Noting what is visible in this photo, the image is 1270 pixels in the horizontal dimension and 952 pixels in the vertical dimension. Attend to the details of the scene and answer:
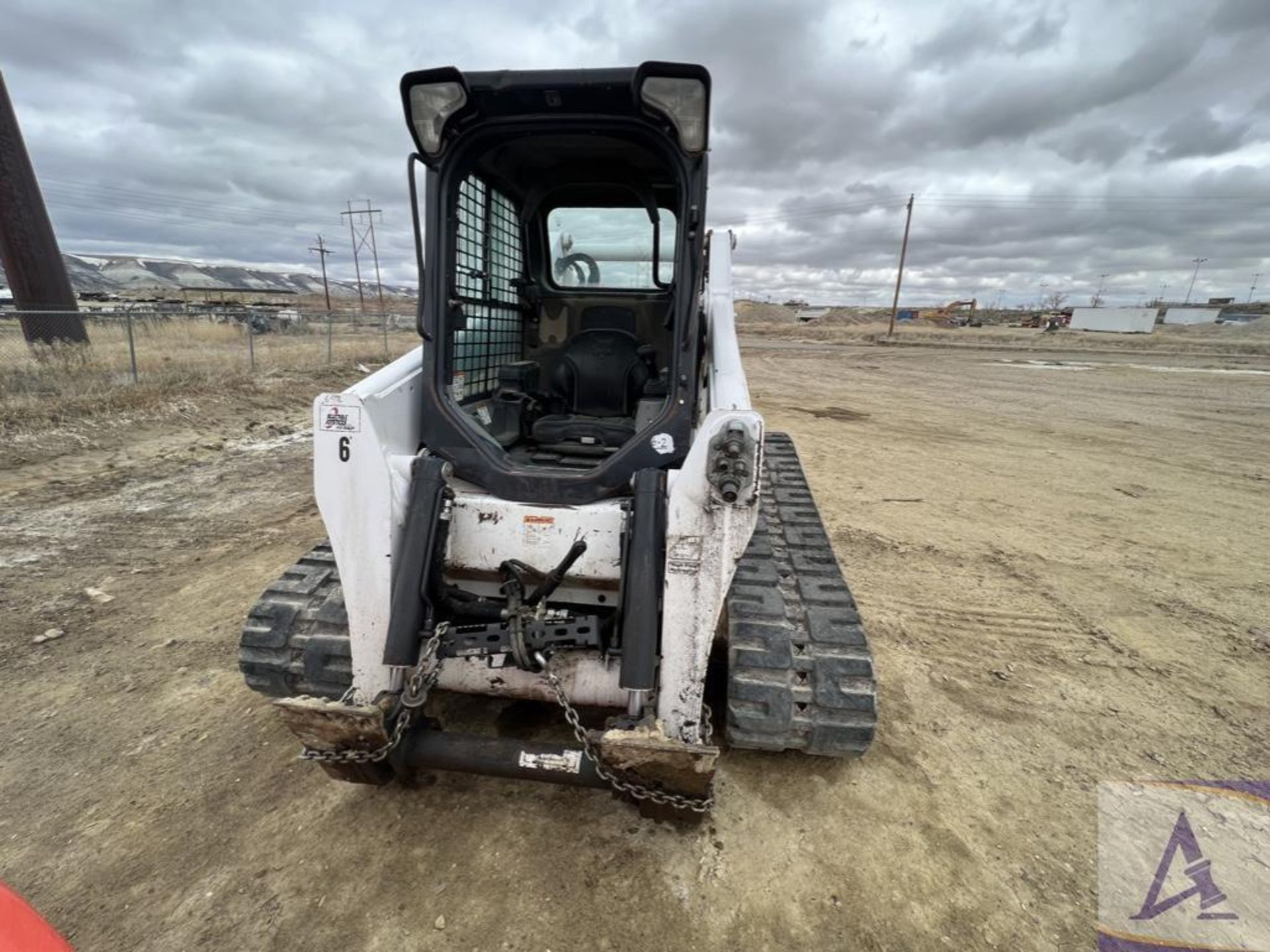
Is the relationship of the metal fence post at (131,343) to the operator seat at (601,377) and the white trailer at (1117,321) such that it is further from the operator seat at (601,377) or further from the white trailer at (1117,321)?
the white trailer at (1117,321)

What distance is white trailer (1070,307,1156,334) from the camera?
47844mm

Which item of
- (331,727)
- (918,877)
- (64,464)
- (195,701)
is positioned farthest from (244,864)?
(64,464)

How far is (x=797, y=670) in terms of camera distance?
237 cm

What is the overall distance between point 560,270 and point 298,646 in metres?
2.70

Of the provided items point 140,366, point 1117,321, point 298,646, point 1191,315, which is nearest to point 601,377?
point 298,646

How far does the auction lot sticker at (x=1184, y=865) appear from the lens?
75.1 inches

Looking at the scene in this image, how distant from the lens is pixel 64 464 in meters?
6.58

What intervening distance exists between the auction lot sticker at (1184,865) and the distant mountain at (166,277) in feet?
237

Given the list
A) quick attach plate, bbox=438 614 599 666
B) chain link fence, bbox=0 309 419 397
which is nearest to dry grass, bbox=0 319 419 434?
chain link fence, bbox=0 309 419 397

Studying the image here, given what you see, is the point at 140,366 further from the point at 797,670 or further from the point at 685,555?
the point at 797,670

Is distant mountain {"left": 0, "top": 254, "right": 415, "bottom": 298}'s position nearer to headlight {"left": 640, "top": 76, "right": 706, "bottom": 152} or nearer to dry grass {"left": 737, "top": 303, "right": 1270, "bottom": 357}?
dry grass {"left": 737, "top": 303, "right": 1270, "bottom": 357}

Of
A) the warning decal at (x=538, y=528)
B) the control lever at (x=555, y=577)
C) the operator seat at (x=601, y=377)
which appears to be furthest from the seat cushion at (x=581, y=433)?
the control lever at (x=555, y=577)

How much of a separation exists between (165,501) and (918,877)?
653 cm

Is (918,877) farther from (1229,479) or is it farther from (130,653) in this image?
(1229,479)
